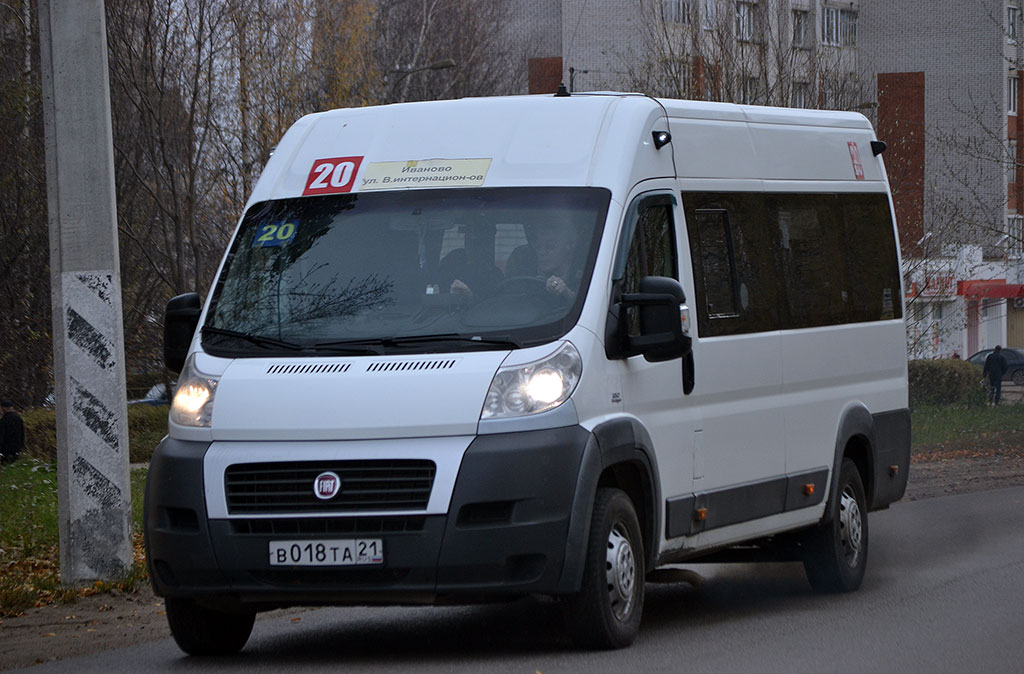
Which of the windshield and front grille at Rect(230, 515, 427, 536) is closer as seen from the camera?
front grille at Rect(230, 515, 427, 536)

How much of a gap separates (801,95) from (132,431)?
11747 millimetres

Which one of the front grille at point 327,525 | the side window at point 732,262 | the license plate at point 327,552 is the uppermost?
the side window at point 732,262

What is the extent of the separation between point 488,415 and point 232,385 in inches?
44.1

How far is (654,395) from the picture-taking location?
8.28 meters

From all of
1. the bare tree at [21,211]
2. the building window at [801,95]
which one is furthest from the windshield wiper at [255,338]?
the building window at [801,95]

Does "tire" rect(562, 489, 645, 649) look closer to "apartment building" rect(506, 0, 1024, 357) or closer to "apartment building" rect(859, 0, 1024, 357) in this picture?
"apartment building" rect(506, 0, 1024, 357)

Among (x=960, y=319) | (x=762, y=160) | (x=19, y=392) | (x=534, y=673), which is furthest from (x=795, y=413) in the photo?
(x=960, y=319)

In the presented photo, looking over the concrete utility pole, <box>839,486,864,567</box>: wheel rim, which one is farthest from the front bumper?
the concrete utility pole

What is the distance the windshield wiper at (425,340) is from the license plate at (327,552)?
89cm

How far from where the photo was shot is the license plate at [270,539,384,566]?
7320 mm

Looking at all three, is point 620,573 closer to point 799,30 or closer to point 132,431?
point 132,431

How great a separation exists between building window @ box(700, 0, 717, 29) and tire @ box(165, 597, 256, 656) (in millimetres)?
21862

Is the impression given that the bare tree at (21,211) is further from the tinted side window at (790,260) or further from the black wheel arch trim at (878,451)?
the black wheel arch trim at (878,451)

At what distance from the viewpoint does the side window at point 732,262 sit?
8945 millimetres
